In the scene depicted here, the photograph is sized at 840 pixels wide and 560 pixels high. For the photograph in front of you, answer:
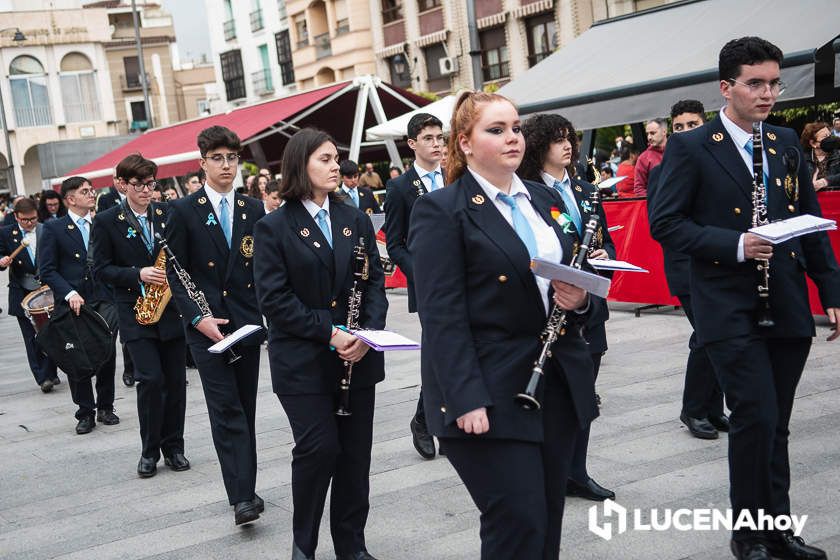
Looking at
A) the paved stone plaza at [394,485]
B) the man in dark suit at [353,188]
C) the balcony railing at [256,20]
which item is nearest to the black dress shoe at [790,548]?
the paved stone plaza at [394,485]

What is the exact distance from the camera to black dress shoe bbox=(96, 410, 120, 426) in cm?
914

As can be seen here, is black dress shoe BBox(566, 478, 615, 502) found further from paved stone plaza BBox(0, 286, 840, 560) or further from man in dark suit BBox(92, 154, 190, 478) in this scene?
man in dark suit BBox(92, 154, 190, 478)

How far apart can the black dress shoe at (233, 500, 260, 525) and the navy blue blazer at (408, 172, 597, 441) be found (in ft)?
7.81

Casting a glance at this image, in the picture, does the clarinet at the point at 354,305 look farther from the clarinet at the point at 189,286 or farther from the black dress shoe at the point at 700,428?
the black dress shoe at the point at 700,428

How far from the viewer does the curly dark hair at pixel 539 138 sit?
5.83m

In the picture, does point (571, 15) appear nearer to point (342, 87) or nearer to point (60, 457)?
point (342, 87)

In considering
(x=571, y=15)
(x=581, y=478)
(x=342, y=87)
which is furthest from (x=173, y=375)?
(x=571, y=15)

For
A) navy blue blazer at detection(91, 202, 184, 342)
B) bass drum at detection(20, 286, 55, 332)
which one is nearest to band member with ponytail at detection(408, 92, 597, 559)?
navy blue blazer at detection(91, 202, 184, 342)

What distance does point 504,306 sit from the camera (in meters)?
3.50

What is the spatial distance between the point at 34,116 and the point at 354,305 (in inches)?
2425

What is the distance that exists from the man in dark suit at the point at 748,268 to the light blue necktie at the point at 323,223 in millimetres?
1531

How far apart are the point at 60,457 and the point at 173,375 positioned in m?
1.60

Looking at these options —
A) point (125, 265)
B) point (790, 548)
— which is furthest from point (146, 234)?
point (790, 548)

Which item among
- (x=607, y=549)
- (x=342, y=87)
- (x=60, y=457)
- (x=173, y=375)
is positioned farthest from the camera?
(x=342, y=87)
